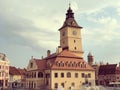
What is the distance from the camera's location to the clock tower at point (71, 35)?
8550 cm

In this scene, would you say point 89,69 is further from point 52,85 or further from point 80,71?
point 52,85

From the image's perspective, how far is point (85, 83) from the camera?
70188 millimetres

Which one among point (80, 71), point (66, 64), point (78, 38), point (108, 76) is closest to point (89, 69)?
point (80, 71)

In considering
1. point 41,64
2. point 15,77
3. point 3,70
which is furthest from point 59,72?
point 15,77

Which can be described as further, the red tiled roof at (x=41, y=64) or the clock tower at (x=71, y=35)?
the clock tower at (x=71, y=35)

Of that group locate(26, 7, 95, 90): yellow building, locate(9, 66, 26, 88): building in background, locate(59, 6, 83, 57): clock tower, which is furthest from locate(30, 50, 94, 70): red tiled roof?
locate(9, 66, 26, 88): building in background

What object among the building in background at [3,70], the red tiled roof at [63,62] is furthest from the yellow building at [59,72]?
the building in background at [3,70]

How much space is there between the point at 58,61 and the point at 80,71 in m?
7.45

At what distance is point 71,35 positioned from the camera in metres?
86.4

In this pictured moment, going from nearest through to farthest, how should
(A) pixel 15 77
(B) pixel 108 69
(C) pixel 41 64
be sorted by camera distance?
(C) pixel 41 64 < (B) pixel 108 69 < (A) pixel 15 77

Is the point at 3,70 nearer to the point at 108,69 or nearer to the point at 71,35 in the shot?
the point at 71,35

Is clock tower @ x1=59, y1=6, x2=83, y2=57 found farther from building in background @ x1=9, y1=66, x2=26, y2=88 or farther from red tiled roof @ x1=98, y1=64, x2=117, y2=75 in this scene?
building in background @ x1=9, y1=66, x2=26, y2=88

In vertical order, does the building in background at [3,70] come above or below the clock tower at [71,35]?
below

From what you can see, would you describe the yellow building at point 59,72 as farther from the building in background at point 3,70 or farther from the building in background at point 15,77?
the building in background at point 15,77
